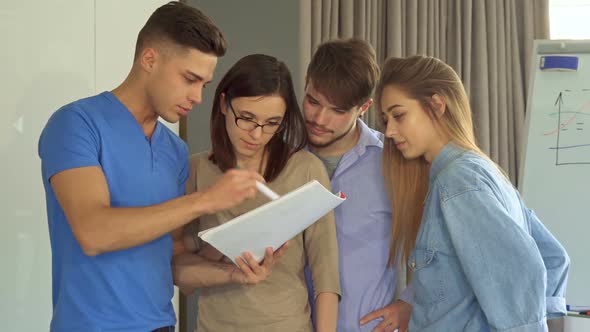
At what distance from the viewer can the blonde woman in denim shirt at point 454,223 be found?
132 cm

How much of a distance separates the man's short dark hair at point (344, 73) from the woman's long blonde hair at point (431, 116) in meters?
0.06

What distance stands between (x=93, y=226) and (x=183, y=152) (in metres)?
0.39

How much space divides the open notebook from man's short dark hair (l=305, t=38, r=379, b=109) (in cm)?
44

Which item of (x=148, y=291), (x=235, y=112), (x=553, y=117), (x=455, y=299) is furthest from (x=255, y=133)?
(x=553, y=117)

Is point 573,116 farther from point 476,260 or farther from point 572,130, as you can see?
point 476,260

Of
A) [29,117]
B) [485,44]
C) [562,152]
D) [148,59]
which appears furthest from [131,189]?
[485,44]

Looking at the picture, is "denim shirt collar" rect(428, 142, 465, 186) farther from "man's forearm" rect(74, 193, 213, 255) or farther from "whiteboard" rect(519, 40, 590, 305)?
"whiteboard" rect(519, 40, 590, 305)

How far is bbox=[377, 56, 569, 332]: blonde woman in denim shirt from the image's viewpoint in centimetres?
132

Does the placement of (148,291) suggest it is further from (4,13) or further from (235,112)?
(4,13)

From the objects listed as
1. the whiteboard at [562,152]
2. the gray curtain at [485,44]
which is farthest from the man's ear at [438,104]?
the gray curtain at [485,44]

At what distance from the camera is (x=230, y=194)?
4.05ft

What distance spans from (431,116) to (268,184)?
43 centimetres

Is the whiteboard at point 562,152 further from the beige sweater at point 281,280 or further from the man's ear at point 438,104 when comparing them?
the beige sweater at point 281,280

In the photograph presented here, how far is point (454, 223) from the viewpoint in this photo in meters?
1.39
